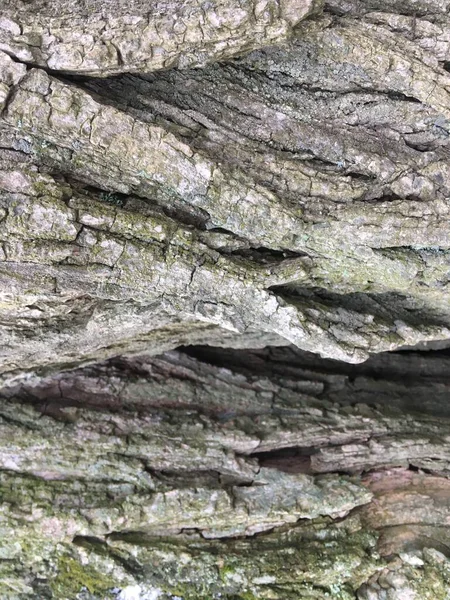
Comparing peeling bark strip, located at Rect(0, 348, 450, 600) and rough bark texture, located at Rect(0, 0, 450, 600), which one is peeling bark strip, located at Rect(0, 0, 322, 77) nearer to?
rough bark texture, located at Rect(0, 0, 450, 600)

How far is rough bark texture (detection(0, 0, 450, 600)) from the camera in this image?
716 centimetres

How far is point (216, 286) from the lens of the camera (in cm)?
795

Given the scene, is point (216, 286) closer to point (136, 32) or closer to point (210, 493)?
point (136, 32)

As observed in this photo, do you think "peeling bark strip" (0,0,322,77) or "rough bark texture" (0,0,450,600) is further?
"rough bark texture" (0,0,450,600)

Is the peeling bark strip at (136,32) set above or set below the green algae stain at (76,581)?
above

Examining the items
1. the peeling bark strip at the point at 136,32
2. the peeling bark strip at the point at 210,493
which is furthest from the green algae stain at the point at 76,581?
the peeling bark strip at the point at 136,32

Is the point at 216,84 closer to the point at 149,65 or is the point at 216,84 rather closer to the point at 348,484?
the point at 149,65

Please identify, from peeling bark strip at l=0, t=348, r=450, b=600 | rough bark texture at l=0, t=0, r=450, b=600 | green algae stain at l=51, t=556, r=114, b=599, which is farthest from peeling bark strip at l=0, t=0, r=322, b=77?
green algae stain at l=51, t=556, r=114, b=599

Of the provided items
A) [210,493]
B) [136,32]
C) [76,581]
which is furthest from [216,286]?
[76,581]

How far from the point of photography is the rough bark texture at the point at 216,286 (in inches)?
282

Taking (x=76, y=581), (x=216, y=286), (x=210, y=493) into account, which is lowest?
(x=76, y=581)

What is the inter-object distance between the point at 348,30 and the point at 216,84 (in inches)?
77.2

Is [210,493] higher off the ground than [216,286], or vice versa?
[216,286]

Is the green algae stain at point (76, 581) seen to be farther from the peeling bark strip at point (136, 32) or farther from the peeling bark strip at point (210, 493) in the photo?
the peeling bark strip at point (136, 32)
